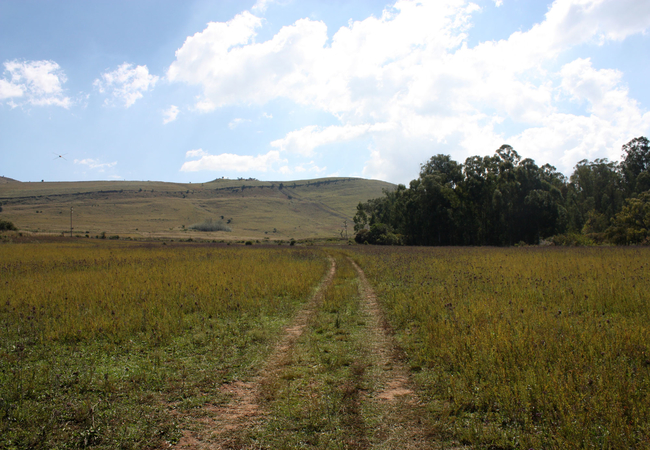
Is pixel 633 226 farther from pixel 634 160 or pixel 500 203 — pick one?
pixel 634 160

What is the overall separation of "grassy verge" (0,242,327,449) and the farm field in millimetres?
30

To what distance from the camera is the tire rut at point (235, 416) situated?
382 cm

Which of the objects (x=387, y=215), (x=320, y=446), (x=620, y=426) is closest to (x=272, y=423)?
(x=320, y=446)

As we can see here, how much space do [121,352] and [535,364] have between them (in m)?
7.19

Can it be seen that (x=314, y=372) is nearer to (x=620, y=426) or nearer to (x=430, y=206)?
(x=620, y=426)

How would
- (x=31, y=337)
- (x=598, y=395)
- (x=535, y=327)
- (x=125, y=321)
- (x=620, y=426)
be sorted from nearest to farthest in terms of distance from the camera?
(x=620, y=426), (x=598, y=395), (x=535, y=327), (x=31, y=337), (x=125, y=321)

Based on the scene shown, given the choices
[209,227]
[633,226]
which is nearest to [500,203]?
[633,226]

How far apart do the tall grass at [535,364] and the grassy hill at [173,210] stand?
82.8m

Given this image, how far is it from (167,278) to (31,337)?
7.17m

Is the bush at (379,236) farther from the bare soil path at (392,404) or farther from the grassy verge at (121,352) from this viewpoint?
the bare soil path at (392,404)

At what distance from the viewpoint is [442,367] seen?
222 inches

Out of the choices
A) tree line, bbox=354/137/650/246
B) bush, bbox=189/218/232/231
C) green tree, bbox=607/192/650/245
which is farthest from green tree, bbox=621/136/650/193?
bush, bbox=189/218/232/231

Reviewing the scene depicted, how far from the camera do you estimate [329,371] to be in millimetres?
5801

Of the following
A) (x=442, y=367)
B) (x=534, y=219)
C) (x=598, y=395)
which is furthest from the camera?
(x=534, y=219)
